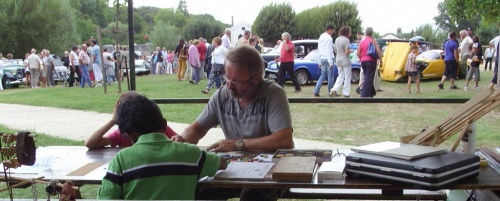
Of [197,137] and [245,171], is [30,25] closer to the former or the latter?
[197,137]

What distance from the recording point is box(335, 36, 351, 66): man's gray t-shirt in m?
11.6

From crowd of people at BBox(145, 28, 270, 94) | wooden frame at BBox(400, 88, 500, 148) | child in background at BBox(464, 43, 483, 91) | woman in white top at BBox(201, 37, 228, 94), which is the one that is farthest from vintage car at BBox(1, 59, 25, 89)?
wooden frame at BBox(400, 88, 500, 148)

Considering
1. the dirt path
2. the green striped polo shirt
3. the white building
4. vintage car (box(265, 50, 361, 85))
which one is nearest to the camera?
the green striped polo shirt

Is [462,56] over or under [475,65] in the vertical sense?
over

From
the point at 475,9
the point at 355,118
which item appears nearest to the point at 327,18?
the point at 355,118

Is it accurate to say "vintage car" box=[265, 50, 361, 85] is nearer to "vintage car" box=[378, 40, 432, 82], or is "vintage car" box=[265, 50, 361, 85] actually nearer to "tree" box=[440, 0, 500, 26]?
"vintage car" box=[378, 40, 432, 82]

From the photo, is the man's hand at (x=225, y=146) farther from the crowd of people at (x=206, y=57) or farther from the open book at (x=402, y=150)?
the crowd of people at (x=206, y=57)

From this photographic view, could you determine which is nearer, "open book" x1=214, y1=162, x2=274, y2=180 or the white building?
"open book" x1=214, y1=162, x2=274, y2=180

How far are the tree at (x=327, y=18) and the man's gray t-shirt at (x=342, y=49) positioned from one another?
97.1 ft

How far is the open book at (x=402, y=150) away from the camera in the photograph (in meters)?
2.31

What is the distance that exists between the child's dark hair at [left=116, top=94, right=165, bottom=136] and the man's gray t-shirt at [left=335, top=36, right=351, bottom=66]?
9.73 metres

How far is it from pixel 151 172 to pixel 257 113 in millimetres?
1303

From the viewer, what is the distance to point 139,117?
2.32 metres

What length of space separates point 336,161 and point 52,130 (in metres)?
7.12
